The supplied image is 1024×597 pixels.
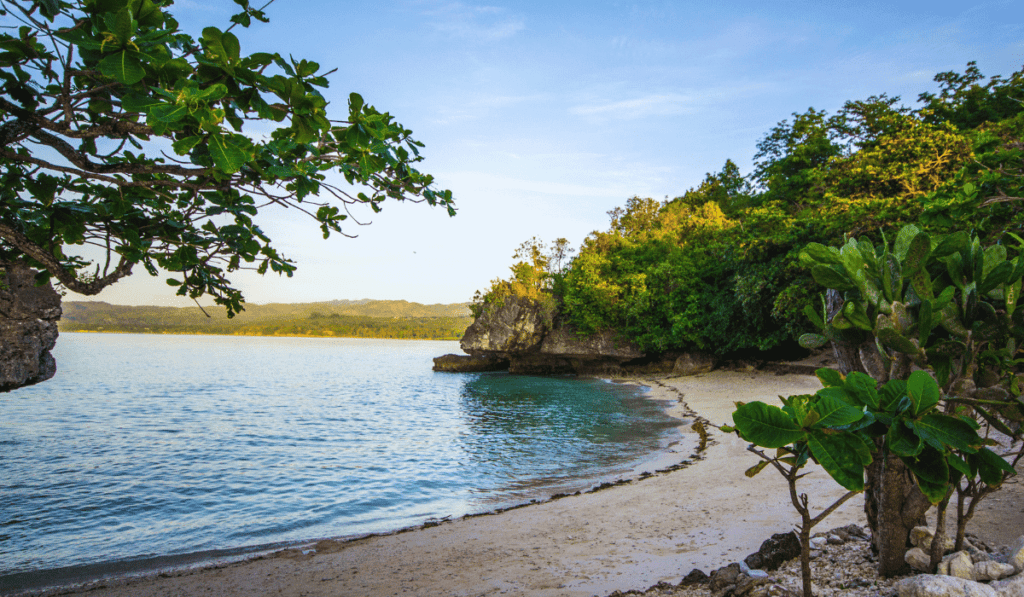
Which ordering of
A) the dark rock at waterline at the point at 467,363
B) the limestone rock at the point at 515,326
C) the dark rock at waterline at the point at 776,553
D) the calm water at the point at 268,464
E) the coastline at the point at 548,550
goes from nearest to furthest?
the dark rock at waterline at the point at 776,553 → the coastline at the point at 548,550 → the calm water at the point at 268,464 → the limestone rock at the point at 515,326 → the dark rock at waterline at the point at 467,363

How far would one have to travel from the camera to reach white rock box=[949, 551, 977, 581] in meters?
2.42

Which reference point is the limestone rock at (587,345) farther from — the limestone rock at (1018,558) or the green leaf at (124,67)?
the green leaf at (124,67)

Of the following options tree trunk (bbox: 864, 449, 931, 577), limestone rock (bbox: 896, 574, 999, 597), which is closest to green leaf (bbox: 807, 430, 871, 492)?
limestone rock (bbox: 896, 574, 999, 597)

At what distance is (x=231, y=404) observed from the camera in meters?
19.4

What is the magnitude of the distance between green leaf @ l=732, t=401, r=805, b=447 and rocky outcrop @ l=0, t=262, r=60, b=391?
10399mm

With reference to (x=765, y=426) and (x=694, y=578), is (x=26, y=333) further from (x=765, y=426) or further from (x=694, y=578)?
(x=765, y=426)

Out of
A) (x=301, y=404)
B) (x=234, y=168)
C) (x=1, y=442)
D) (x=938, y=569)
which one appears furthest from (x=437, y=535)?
(x=301, y=404)

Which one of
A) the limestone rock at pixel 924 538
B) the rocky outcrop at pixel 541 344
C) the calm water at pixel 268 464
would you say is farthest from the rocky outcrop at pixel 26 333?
the rocky outcrop at pixel 541 344

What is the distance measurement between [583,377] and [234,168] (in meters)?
30.4

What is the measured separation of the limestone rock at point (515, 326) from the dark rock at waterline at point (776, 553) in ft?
93.2

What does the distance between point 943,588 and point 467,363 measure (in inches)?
1470

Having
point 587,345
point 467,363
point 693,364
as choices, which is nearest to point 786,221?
point 693,364

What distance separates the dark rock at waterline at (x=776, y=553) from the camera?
3221 millimetres

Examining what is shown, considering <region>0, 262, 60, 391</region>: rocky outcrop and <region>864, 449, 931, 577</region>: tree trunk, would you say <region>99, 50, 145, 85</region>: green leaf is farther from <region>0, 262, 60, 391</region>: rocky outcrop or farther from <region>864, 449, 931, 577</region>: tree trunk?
<region>0, 262, 60, 391</region>: rocky outcrop
